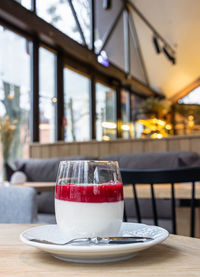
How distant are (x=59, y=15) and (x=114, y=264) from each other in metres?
5.65

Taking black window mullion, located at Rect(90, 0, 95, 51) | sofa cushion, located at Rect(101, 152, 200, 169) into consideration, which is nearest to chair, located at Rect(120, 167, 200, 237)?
sofa cushion, located at Rect(101, 152, 200, 169)

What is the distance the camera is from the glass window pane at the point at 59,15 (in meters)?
5.20

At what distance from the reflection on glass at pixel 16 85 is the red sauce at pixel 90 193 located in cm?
417

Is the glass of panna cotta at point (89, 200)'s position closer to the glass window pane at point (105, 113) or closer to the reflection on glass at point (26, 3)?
the reflection on glass at point (26, 3)

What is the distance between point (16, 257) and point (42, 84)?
5021mm

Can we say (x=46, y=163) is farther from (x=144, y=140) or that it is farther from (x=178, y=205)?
(x=178, y=205)

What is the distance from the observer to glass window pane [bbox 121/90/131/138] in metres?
8.16

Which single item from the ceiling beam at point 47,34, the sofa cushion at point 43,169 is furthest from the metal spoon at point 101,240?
the ceiling beam at point 47,34

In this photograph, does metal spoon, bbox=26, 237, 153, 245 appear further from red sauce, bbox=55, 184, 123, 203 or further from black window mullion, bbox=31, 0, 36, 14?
black window mullion, bbox=31, 0, 36, 14

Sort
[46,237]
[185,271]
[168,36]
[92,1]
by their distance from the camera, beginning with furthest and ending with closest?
[168,36], [92,1], [46,237], [185,271]

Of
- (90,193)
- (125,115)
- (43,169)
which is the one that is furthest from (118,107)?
(90,193)

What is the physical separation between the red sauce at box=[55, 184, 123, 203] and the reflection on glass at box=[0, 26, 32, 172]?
13.7ft

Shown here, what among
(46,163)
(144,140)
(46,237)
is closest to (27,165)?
(46,163)

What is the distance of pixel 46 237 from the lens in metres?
0.52
